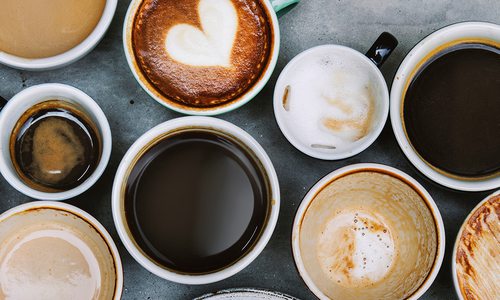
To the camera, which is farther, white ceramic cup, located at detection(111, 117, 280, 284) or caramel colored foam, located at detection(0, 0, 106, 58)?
caramel colored foam, located at detection(0, 0, 106, 58)

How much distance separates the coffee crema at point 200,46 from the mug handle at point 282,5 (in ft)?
0.09

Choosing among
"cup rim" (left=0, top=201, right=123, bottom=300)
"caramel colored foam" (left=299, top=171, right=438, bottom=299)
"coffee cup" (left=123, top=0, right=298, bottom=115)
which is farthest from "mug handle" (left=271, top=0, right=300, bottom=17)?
"cup rim" (left=0, top=201, right=123, bottom=300)

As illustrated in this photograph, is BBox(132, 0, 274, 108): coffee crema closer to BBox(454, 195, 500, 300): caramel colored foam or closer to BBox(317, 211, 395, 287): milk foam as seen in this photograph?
BBox(317, 211, 395, 287): milk foam

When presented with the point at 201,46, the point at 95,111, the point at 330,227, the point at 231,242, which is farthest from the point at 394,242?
the point at 95,111

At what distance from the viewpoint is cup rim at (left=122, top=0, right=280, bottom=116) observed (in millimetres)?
1146

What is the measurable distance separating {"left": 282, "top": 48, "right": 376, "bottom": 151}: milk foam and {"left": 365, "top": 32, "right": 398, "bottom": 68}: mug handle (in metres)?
0.04

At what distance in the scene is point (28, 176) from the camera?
1207 mm

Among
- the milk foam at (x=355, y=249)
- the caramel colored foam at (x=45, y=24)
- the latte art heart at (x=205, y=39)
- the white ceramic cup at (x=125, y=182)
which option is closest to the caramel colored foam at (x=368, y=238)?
the milk foam at (x=355, y=249)

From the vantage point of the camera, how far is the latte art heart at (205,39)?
1.20 metres

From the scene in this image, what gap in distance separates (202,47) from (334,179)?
1.26 ft

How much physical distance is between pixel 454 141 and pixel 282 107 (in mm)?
371

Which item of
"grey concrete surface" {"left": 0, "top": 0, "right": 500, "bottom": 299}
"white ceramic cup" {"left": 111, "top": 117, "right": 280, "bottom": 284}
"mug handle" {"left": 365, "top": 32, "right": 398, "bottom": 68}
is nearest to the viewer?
"white ceramic cup" {"left": 111, "top": 117, "right": 280, "bottom": 284}

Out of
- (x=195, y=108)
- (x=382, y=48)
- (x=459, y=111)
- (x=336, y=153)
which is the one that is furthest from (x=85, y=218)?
(x=459, y=111)

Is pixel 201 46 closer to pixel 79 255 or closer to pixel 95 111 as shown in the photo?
pixel 95 111
